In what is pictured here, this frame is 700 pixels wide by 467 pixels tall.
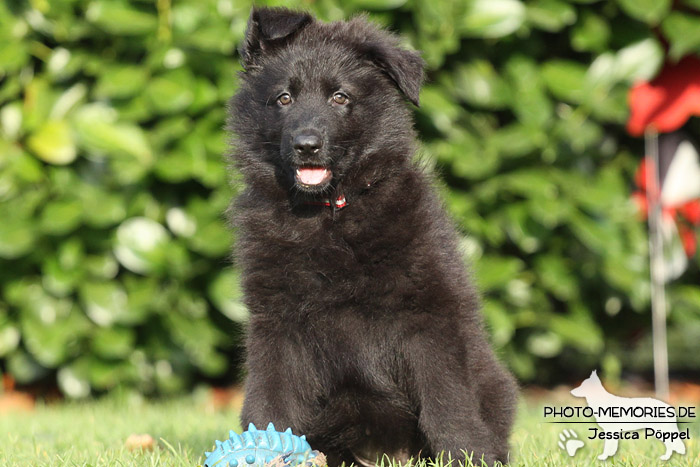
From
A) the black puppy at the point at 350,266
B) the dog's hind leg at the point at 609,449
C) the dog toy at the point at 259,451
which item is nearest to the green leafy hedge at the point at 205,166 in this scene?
the black puppy at the point at 350,266

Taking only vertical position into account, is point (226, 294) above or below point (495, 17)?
below

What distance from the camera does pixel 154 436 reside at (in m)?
3.74

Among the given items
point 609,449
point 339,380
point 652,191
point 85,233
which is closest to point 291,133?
point 339,380

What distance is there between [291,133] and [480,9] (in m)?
2.10

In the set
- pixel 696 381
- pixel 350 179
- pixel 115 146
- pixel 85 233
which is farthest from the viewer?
pixel 696 381

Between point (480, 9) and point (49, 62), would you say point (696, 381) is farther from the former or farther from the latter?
point (49, 62)

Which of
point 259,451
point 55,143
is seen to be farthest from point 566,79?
point 259,451

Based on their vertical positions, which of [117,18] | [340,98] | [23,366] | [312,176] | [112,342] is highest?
[117,18]

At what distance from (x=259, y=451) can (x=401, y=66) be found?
1399 mm

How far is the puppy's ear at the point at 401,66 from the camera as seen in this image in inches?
117

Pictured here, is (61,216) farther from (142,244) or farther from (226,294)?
(226,294)

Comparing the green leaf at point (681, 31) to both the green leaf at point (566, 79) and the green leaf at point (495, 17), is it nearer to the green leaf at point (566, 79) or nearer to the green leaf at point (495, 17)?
the green leaf at point (566, 79)

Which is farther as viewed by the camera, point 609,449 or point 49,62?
point 49,62

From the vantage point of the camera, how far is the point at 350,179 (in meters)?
2.92
